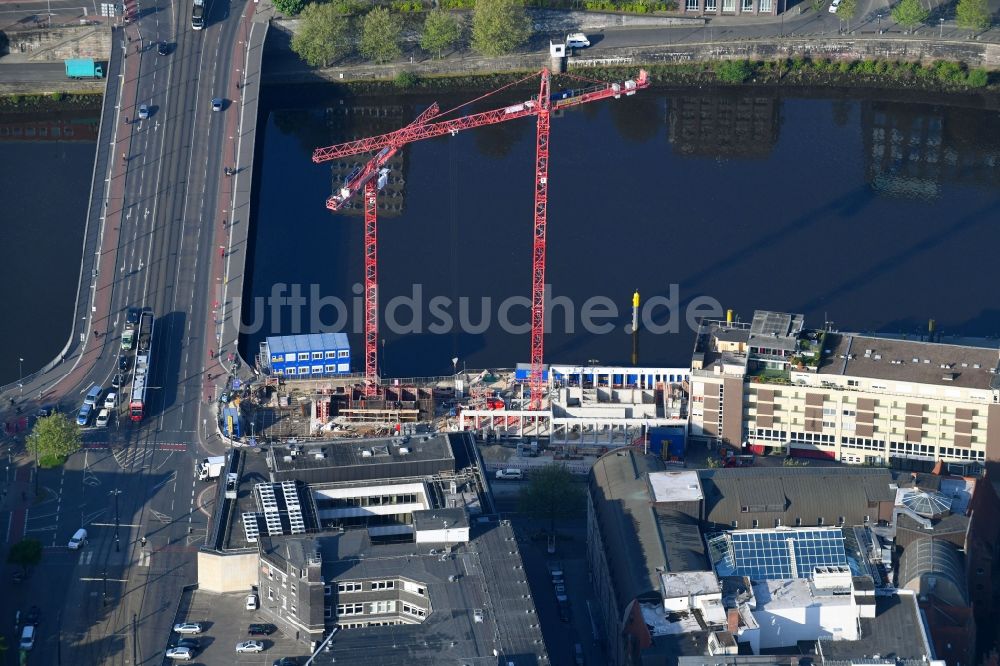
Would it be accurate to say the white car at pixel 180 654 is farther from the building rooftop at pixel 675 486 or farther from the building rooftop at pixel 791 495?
the building rooftop at pixel 791 495

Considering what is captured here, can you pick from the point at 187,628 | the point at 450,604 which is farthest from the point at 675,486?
the point at 187,628

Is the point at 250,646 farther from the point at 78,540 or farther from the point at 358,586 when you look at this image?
the point at 78,540

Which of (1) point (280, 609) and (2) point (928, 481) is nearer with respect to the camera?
(1) point (280, 609)

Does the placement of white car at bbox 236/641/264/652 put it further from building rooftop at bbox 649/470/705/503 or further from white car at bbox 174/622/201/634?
building rooftop at bbox 649/470/705/503

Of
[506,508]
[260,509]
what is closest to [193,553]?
[260,509]

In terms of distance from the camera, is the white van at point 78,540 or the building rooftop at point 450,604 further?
the white van at point 78,540

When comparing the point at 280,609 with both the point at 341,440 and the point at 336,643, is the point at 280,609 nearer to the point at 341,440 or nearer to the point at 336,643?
the point at 336,643

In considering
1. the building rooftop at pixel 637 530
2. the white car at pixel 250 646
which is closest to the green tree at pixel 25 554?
the white car at pixel 250 646
